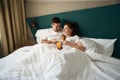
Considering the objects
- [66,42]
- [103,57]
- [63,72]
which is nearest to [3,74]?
[63,72]

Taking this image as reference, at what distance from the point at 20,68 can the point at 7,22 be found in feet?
4.27

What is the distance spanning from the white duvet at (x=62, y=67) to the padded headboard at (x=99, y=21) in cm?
39

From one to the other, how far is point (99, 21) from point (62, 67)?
38.8 inches

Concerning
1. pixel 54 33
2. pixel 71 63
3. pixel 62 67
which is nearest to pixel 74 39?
pixel 54 33

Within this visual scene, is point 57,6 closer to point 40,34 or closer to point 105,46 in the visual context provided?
point 40,34

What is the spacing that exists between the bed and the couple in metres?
0.15

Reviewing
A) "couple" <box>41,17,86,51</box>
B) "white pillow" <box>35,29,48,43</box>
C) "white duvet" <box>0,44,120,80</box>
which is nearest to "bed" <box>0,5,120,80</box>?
"white duvet" <box>0,44,120,80</box>

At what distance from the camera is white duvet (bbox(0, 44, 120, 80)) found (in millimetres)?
1355

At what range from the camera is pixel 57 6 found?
8.04 feet

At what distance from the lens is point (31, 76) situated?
4.55ft

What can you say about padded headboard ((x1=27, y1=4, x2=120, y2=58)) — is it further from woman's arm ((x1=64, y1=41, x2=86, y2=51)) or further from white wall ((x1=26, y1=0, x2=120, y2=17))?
woman's arm ((x1=64, y1=41, x2=86, y2=51))

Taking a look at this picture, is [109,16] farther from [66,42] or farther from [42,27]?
[42,27]

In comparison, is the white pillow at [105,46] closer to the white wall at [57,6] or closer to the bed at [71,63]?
the bed at [71,63]

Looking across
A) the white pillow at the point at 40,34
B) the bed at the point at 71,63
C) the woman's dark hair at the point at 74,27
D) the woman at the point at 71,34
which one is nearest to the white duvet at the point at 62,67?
the bed at the point at 71,63
